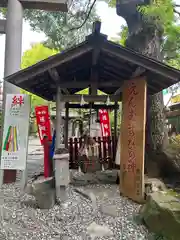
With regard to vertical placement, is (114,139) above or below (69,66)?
below

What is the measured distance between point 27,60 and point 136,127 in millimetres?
16018

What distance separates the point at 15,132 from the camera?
601 cm

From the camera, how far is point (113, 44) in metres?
4.57

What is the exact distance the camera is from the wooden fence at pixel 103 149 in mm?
7879

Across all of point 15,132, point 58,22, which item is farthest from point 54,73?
point 58,22

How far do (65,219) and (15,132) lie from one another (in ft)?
9.41

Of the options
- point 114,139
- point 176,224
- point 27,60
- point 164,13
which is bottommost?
point 176,224

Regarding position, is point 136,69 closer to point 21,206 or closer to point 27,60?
point 21,206

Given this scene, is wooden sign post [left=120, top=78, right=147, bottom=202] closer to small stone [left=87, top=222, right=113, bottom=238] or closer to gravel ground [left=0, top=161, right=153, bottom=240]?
gravel ground [left=0, top=161, right=153, bottom=240]

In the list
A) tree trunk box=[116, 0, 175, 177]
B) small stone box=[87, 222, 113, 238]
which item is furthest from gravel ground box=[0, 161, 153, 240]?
tree trunk box=[116, 0, 175, 177]

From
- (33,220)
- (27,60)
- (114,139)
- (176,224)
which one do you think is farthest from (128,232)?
(27,60)

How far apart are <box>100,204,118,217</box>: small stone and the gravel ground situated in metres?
0.06

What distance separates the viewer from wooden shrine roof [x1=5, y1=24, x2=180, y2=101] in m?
4.58

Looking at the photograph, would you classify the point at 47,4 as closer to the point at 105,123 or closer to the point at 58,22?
the point at 105,123
